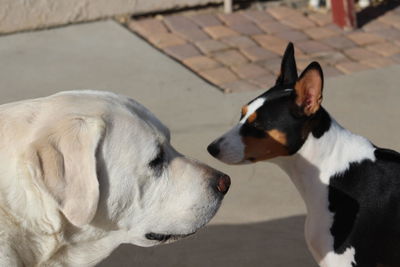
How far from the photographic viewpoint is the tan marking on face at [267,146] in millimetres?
4324

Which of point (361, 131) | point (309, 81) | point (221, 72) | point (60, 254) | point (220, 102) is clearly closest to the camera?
point (60, 254)

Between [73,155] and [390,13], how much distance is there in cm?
638

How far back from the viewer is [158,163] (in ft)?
10.6

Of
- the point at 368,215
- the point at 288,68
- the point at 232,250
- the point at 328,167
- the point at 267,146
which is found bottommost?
the point at 232,250

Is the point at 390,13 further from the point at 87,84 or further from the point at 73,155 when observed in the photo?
the point at 73,155

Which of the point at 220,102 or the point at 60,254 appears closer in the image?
the point at 60,254

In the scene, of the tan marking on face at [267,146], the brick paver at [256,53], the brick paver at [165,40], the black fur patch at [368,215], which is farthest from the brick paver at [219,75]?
the black fur patch at [368,215]

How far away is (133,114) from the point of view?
3.23 metres

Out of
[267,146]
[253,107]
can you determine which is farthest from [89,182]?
[253,107]

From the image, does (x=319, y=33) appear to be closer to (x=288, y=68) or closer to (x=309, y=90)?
(x=288, y=68)

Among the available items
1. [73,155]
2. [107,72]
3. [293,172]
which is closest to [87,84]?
[107,72]

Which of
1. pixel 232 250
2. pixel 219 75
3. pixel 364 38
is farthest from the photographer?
pixel 364 38

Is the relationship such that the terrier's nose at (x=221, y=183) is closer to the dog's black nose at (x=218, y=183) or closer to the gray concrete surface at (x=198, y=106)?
the dog's black nose at (x=218, y=183)

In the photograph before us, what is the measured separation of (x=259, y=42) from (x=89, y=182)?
204 inches
